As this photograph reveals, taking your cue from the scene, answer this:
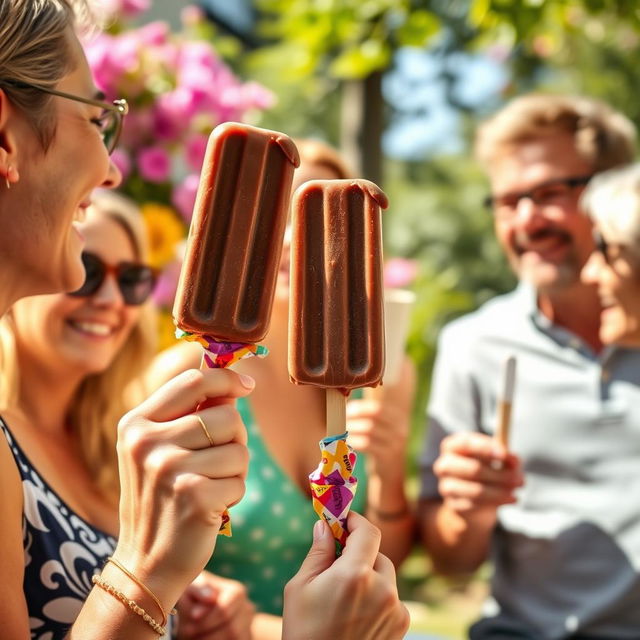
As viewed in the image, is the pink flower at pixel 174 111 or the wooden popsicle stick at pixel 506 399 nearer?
the wooden popsicle stick at pixel 506 399

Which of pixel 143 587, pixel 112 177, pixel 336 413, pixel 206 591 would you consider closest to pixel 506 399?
pixel 206 591

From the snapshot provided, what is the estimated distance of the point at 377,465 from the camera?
9.46 feet

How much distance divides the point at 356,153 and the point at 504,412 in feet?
9.05

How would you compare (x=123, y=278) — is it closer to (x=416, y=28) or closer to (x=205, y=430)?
(x=205, y=430)

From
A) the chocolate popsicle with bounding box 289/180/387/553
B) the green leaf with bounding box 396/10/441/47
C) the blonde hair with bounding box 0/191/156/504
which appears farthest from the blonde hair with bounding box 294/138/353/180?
the chocolate popsicle with bounding box 289/180/387/553

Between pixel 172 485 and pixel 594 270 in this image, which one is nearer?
pixel 172 485

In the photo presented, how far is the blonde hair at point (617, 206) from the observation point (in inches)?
112

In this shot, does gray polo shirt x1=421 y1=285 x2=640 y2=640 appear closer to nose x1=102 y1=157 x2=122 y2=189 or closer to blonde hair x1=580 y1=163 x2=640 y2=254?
blonde hair x1=580 y1=163 x2=640 y2=254

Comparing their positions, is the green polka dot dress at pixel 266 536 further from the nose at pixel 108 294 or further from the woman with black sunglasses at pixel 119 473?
the woman with black sunglasses at pixel 119 473

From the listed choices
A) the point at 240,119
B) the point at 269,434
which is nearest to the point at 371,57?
the point at 240,119

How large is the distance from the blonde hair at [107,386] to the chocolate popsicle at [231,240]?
99cm

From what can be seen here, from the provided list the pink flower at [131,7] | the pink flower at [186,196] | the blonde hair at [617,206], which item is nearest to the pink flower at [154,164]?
the pink flower at [186,196]

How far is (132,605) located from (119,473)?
0.31 meters

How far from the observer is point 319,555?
54.5 inches
